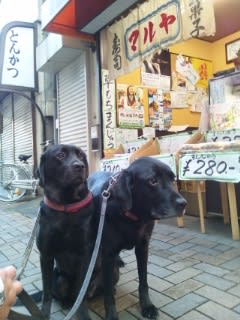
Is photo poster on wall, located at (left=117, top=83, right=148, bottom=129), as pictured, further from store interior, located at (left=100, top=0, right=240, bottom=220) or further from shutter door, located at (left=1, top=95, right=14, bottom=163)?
shutter door, located at (left=1, top=95, right=14, bottom=163)

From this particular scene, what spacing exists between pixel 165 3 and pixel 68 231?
4.27 m

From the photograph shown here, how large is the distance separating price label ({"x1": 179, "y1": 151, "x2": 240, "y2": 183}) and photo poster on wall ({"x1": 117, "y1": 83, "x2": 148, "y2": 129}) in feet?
9.39

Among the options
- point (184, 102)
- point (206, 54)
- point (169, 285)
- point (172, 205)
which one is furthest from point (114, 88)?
point (172, 205)

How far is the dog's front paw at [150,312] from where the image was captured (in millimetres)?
2386

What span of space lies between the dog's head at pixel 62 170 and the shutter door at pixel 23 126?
843 centimetres

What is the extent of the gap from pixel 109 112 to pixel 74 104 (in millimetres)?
1570

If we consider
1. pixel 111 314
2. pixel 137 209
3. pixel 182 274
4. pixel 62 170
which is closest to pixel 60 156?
pixel 62 170

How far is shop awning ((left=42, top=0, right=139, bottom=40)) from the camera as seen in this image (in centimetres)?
596

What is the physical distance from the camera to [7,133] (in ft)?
44.6

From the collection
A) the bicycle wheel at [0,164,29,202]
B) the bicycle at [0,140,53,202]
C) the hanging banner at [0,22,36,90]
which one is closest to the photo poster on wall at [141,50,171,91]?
the hanging banner at [0,22,36,90]

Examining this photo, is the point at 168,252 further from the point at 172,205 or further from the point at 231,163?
the point at 172,205

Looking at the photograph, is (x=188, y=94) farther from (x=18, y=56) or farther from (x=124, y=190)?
(x=124, y=190)

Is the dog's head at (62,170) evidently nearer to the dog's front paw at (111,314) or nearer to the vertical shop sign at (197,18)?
the dog's front paw at (111,314)

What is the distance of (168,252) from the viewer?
12.9 ft
